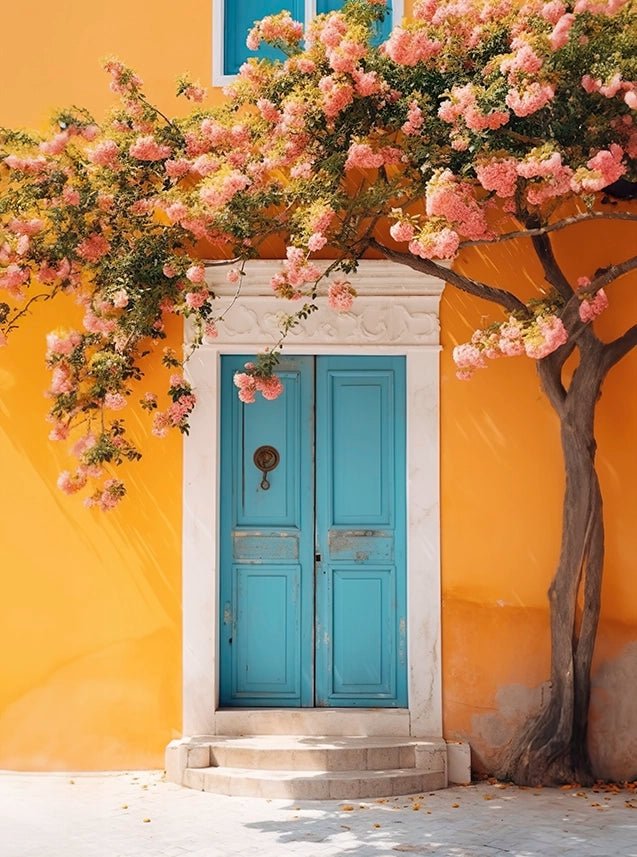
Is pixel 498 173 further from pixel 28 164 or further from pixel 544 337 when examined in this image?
pixel 28 164

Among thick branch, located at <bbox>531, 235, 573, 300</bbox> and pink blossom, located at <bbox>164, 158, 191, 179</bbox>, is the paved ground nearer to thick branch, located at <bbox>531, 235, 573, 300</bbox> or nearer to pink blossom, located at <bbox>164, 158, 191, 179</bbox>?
thick branch, located at <bbox>531, 235, 573, 300</bbox>

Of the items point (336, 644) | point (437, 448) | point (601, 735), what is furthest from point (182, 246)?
point (601, 735)

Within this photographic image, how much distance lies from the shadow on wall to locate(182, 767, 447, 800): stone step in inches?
18.8

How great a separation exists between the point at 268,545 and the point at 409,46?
3.33 meters

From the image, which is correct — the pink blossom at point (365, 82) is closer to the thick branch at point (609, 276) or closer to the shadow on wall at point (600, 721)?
the thick branch at point (609, 276)

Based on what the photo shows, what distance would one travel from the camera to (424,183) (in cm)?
686

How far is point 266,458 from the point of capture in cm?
799

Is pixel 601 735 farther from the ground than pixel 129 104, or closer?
closer

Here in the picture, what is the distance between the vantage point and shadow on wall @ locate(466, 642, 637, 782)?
24.7 ft

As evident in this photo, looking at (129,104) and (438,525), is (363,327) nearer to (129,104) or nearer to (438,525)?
(438,525)

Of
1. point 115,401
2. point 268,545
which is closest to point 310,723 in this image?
point 268,545

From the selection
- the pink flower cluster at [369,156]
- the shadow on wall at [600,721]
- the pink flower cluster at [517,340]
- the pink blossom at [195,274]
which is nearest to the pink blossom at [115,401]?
the pink blossom at [195,274]

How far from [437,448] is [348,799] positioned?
7.53 feet

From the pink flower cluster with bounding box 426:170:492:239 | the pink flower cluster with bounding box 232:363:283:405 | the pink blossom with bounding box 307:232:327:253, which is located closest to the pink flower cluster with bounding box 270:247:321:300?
the pink blossom with bounding box 307:232:327:253
